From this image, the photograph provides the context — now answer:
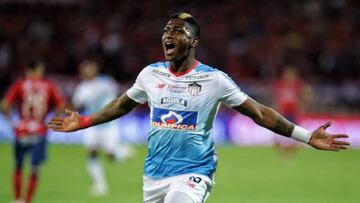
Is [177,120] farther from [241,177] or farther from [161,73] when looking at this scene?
[241,177]

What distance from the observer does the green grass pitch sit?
13961 mm

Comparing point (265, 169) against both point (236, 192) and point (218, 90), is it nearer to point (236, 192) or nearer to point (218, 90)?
point (236, 192)

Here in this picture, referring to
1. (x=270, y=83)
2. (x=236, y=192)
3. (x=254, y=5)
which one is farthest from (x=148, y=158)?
(x=254, y=5)

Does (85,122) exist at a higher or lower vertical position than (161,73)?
lower

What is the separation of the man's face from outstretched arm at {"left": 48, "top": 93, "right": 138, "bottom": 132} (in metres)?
0.79

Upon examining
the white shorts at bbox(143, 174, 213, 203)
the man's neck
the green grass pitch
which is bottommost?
the green grass pitch

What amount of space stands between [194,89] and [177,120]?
322mm

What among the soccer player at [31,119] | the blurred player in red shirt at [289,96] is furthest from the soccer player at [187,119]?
the blurred player in red shirt at [289,96]

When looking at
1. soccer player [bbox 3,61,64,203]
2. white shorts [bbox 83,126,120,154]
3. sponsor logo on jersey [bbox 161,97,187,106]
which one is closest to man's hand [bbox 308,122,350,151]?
sponsor logo on jersey [bbox 161,97,187,106]

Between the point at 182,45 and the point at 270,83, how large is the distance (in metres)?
17.9

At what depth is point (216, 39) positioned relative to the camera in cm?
2838

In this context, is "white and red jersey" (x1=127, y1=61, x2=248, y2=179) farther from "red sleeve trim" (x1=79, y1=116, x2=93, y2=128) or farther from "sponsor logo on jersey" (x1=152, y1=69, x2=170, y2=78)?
"red sleeve trim" (x1=79, y1=116, x2=93, y2=128)

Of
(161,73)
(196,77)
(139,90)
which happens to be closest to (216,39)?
(139,90)

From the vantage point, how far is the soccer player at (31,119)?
1266cm
